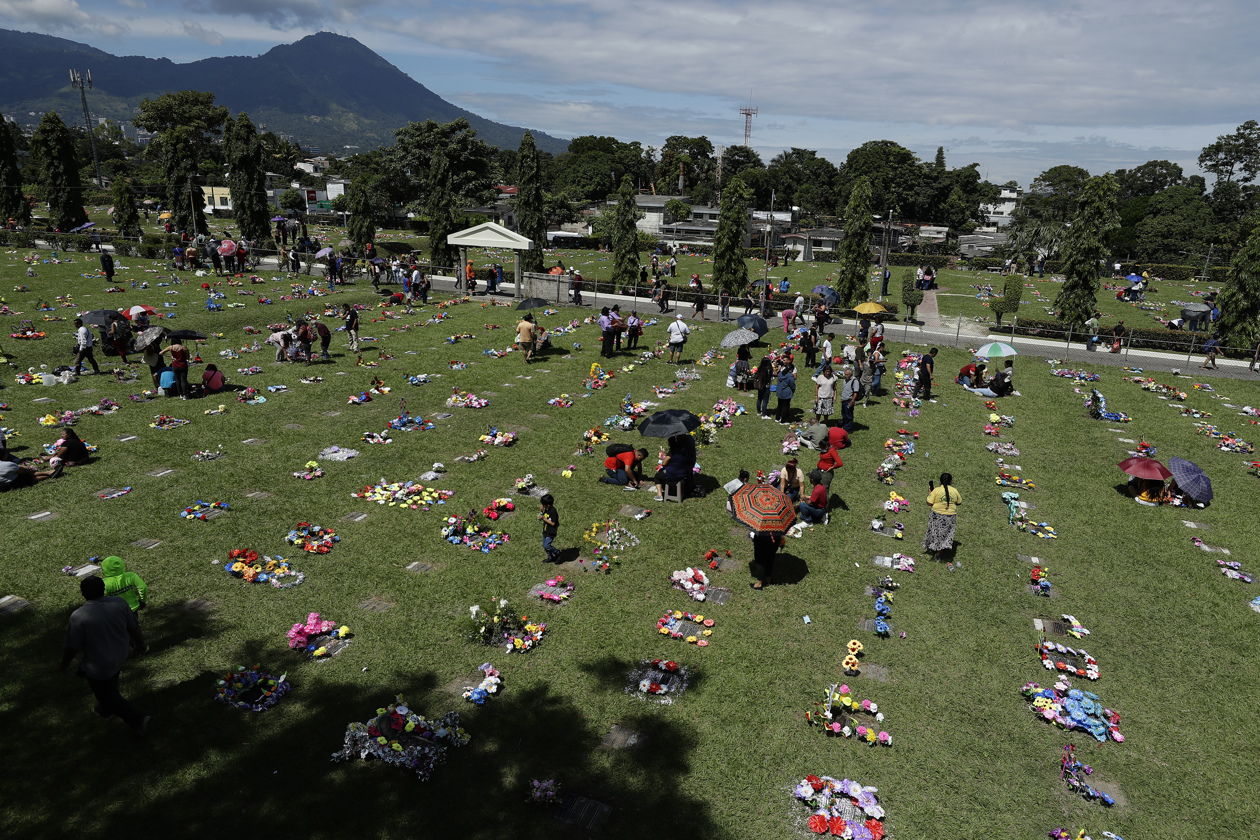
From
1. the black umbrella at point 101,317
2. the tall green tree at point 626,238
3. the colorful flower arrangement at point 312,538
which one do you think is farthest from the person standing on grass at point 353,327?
the tall green tree at point 626,238

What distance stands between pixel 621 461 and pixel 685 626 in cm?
518

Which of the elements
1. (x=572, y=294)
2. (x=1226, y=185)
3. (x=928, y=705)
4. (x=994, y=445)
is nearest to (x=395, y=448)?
(x=928, y=705)

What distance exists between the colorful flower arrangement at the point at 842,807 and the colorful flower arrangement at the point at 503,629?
13.2 ft

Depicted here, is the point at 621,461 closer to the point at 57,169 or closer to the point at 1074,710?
the point at 1074,710

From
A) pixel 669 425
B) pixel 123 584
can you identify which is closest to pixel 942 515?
pixel 669 425

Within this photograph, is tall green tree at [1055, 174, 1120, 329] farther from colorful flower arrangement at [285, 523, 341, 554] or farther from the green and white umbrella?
colorful flower arrangement at [285, 523, 341, 554]

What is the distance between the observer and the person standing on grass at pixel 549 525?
35.6 ft

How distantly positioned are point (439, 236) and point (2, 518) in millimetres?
34302

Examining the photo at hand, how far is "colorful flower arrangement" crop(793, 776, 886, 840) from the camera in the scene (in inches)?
260

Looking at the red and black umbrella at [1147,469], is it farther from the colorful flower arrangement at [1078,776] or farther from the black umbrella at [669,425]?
the black umbrella at [669,425]

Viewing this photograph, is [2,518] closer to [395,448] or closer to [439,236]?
[395,448]

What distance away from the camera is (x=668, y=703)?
830cm

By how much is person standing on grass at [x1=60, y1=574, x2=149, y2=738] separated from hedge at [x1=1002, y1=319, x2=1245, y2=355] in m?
36.3

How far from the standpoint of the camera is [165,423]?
16266 millimetres
